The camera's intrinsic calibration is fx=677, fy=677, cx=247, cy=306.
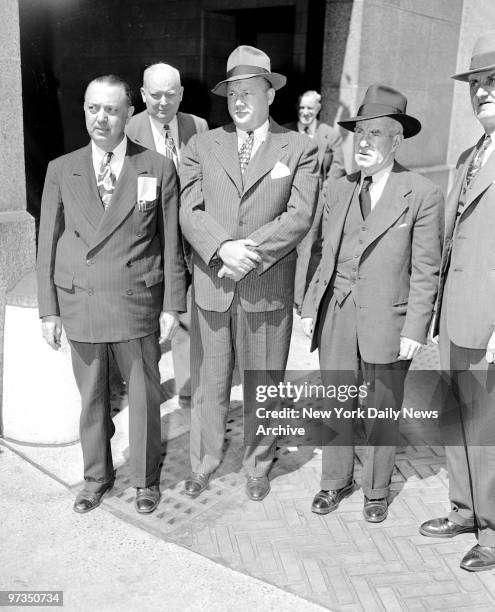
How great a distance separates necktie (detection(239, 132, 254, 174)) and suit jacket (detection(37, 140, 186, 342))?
0.38m

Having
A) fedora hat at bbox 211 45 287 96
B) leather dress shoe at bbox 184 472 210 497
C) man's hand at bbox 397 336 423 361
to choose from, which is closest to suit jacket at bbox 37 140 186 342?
fedora hat at bbox 211 45 287 96

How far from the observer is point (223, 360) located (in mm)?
3896

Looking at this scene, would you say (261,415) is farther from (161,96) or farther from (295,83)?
(295,83)

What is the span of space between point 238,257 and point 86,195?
844 mm

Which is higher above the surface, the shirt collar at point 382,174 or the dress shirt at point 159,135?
the dress shirt at point 159,135

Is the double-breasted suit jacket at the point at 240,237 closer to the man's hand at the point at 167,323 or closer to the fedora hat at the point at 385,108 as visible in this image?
the man's hand at the point at 167,323

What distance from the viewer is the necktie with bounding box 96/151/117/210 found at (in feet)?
11.6

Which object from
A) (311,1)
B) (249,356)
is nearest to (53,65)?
(311,1)

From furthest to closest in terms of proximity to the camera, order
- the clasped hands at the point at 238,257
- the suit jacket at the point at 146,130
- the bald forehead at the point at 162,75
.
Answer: the suit jacket at the point at 146,130 < the bald forehead at the point at 162,75 < the clasped hands at the point at 238,257

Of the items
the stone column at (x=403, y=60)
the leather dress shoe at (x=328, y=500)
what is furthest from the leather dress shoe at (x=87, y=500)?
the stone column at (x=403, y=60)

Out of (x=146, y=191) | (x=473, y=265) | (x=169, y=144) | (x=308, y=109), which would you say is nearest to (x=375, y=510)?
(x=473, y=265)

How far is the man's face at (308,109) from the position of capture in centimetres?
688

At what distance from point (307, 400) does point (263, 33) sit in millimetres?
4704

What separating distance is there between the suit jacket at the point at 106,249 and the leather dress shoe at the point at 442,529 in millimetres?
1814
